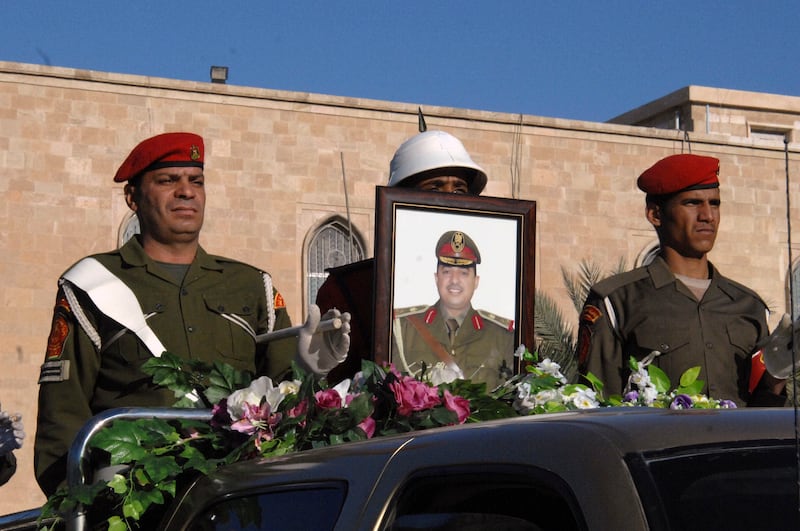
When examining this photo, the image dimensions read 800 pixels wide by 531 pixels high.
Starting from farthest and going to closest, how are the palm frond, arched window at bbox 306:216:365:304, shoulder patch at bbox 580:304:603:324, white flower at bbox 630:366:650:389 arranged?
arched window at bbox 306:216:365:304, the palm frond, shoulder patch at bbox 580:304:603:324, white flower at bbox 630:366:650:389

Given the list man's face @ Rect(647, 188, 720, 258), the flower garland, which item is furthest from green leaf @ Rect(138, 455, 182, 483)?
man's face @ Rect(647, 188, 720, 258)

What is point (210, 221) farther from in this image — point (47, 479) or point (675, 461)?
point (675, 461)

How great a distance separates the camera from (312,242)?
898 inches

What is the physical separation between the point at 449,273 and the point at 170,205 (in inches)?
42.5

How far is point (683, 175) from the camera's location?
18.5 feet

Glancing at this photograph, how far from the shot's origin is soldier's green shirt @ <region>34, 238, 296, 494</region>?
15.8ft

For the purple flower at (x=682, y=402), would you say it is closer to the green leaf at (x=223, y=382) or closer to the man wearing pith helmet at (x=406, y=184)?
the green leaf at (x=223, y=382)

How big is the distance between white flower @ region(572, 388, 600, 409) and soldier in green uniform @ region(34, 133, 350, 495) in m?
1.38

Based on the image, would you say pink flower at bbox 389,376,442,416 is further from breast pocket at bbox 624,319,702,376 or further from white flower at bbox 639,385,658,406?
breast pocket at bbox 624,319,702,376

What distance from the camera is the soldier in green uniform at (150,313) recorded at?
4.85m

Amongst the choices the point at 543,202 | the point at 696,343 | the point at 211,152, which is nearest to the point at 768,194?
the point at 543,202

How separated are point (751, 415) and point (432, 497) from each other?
56cm

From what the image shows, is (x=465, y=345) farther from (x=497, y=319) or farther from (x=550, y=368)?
(x=550, y=368)

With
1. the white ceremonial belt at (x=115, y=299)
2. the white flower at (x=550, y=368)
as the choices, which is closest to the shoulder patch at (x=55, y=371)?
the white ceremonial belt at (x=115, y=299)
